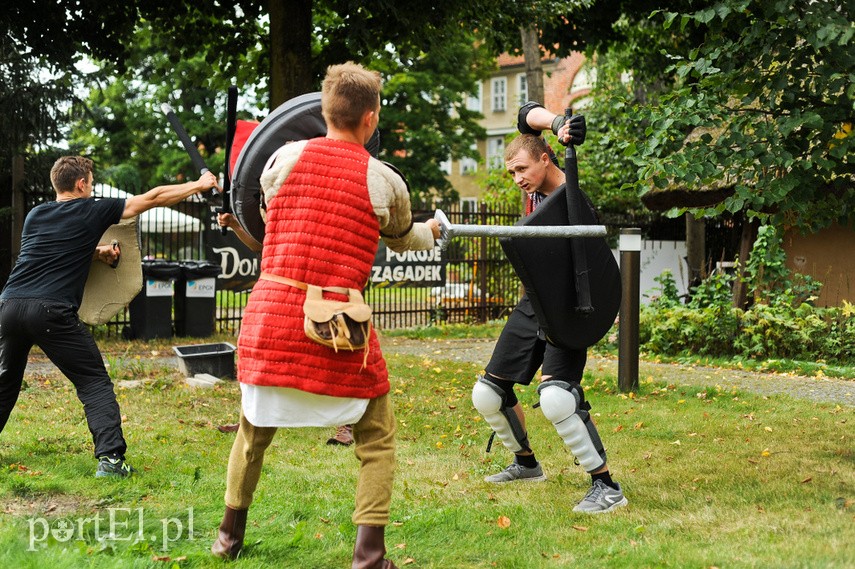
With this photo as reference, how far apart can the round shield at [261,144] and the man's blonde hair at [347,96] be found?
76 centimetres

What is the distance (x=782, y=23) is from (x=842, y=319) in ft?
22.1

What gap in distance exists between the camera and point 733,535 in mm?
3865

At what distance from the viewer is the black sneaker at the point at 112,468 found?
4895 mm

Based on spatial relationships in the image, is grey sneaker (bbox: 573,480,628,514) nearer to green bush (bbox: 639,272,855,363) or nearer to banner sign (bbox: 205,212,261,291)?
green bush (bbox: 639,272,855,363)

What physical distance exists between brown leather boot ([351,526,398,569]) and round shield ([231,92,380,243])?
1.55 metres

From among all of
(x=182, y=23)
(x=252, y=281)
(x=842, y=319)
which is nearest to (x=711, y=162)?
(x=842, y=319)

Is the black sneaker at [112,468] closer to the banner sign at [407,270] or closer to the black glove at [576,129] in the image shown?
the black glove at [576,129]

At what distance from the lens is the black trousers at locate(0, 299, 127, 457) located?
4.95 m

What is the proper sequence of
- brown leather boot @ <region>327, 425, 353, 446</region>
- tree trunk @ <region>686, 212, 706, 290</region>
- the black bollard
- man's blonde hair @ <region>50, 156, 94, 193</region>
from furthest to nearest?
tree trunk @ <region>686, 212, 706, 290</region>
the black bollard
brown leather boot @ <region>327, 425, 353, 446</region>
man's blonde hair @ <region>50, 156, 94, 193</region>

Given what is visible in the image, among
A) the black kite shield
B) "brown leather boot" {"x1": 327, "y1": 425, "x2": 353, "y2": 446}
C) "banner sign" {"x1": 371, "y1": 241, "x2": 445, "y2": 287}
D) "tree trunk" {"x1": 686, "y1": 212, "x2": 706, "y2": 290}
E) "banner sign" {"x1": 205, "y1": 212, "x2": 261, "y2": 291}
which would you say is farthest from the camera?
"banner sign" {"x1": 371, "y1": 241, "x2": 445, "y2": 287}

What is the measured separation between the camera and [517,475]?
5.01 meters

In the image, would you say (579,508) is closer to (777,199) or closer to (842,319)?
(777,199)

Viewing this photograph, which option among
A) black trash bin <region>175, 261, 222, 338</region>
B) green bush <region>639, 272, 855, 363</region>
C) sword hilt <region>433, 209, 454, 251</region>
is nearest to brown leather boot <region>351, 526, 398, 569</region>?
sword hilt <region>433, 209, 454, 251</region>

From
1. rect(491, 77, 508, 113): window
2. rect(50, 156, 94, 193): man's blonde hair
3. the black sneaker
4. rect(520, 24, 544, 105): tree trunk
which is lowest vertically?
the black sneaker
